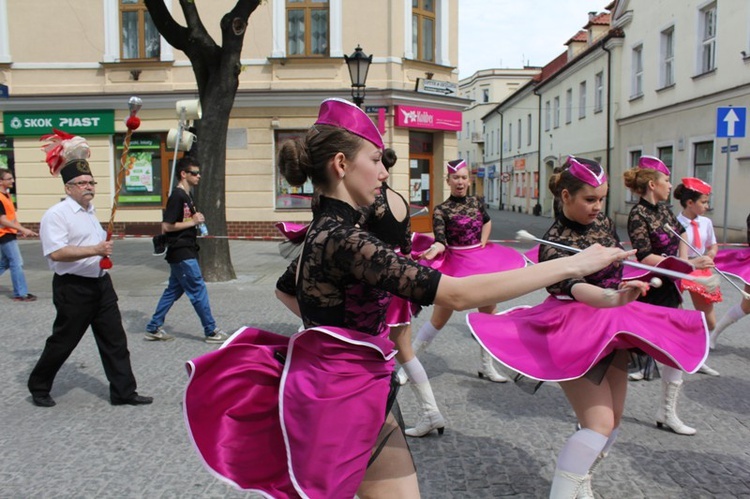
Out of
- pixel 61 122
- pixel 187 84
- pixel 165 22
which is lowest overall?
pixel 61 122

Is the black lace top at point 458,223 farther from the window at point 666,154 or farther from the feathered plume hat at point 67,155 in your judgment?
the window at point 666,154

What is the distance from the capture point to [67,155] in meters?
4.90

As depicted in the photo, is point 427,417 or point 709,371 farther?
point 709,371

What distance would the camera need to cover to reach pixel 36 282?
11594 millimetres

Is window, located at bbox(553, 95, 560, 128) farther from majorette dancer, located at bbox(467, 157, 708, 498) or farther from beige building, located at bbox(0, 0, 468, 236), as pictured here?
majorette dancer, located at bbox(467, 157, 708, 498)

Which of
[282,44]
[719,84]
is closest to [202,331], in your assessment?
[282,44]

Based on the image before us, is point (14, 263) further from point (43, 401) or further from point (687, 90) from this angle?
point (687, 90)

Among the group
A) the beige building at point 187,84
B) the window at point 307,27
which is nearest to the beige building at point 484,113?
the beige building at point 187,84

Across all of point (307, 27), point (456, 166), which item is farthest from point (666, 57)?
point (456, 166)

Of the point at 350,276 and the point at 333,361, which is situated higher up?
the point at 350,276

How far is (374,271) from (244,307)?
24.4ft

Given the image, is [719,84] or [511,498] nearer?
[511,498]

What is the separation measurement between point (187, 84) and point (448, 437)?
16742 millimetres

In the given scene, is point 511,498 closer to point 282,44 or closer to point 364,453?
point 364,453
